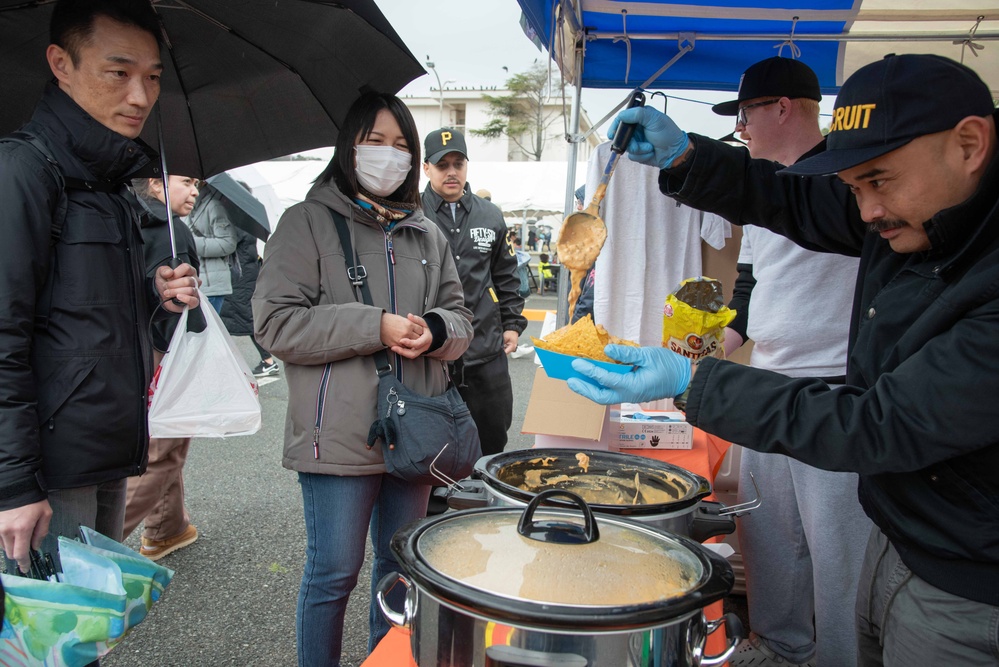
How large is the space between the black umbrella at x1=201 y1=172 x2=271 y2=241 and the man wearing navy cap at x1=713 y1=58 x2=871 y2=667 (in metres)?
4.38

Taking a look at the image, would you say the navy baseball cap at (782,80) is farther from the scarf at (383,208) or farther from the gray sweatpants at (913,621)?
the gray sweatpants at (913,621)

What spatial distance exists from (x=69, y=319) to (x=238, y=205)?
4.44 metres

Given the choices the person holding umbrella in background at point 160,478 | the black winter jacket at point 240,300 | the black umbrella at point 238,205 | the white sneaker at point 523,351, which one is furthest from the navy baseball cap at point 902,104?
the white sneaker at point 523,351

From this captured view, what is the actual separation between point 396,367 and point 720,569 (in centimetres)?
135

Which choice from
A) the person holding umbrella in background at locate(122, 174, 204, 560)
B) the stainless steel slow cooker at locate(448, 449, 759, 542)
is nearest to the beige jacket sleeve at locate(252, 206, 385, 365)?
the stainless steel slow cooker at locate(448, 449, 759, 542)

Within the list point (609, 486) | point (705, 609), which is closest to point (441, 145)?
point (609, 486)

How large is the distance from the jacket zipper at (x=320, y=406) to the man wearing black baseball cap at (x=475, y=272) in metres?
1.76

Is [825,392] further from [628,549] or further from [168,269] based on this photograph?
[168,269]

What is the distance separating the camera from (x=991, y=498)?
4.05 ft

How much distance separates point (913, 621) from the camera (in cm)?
138

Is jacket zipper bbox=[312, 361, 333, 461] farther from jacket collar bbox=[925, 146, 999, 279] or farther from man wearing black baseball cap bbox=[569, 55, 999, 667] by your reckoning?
jacket collar bbox=[925, 146, 999, 279]

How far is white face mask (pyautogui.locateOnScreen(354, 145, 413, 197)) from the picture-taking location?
2277mm

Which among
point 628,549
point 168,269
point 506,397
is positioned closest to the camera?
point 628,549

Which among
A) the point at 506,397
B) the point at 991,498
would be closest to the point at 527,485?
the point at 991,498
